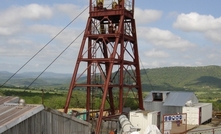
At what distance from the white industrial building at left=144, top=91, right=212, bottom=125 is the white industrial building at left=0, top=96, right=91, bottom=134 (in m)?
20.1

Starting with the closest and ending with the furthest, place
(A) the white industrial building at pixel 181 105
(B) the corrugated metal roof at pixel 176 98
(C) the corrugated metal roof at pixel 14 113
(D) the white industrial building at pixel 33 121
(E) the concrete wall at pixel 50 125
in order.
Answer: (C) the corrugated metal roof at pixel 14 113 < (D) the white industrial building at pixel 33 121 < (E) the concrete wall at pixel 50 125 < (A) the white industrial building at pixel 181 105 < (B) the corrugated metal roof at pixel 176 98

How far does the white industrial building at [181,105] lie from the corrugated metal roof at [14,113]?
24.0 metres

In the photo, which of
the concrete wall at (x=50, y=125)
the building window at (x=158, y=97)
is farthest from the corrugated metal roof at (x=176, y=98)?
the concrete wall at (x=50, y=125)

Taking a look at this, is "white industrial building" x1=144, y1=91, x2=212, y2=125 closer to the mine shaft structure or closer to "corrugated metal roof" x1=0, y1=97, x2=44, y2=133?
the mine shaft structure

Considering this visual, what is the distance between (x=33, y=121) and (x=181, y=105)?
2789 cm

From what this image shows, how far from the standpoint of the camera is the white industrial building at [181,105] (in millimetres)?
36156

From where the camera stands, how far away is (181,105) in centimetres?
4050

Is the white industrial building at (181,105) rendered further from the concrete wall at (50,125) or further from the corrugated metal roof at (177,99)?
the concrete wall at (50,125)

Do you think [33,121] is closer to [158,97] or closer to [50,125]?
[50,125]

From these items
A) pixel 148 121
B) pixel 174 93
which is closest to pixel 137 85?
pixel 148 121

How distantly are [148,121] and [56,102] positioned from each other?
37328mm

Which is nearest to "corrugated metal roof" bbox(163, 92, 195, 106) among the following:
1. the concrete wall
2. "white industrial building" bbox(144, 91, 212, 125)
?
"white industrial building" bbox(144, 91, 212, 125)

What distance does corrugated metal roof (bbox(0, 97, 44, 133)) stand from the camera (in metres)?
14.6

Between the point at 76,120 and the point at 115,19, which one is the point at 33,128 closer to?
the point at 76,120
